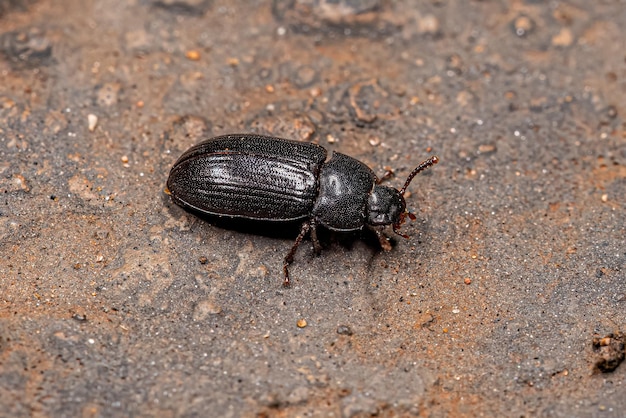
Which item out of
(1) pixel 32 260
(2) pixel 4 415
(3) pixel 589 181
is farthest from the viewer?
(3) pixel 589 181

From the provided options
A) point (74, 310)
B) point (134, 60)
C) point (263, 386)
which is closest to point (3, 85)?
point (134, 60)

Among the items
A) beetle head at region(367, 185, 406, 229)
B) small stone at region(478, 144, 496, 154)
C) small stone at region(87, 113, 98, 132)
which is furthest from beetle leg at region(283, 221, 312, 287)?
small stone at region(87, 113, 98, 132)

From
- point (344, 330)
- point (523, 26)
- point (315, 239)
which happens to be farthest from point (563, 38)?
point (344, 330)

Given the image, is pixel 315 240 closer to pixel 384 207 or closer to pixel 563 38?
pixel 384 207

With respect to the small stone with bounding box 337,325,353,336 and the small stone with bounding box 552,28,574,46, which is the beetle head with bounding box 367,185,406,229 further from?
the small stone with bounding box 552,28,574,46

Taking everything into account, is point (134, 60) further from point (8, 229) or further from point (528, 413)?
point (528, 413)

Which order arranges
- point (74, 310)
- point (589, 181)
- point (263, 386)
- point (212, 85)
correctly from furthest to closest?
point (212, 85) → point (589, 181) → point (74, 310) → point (263, 386)
